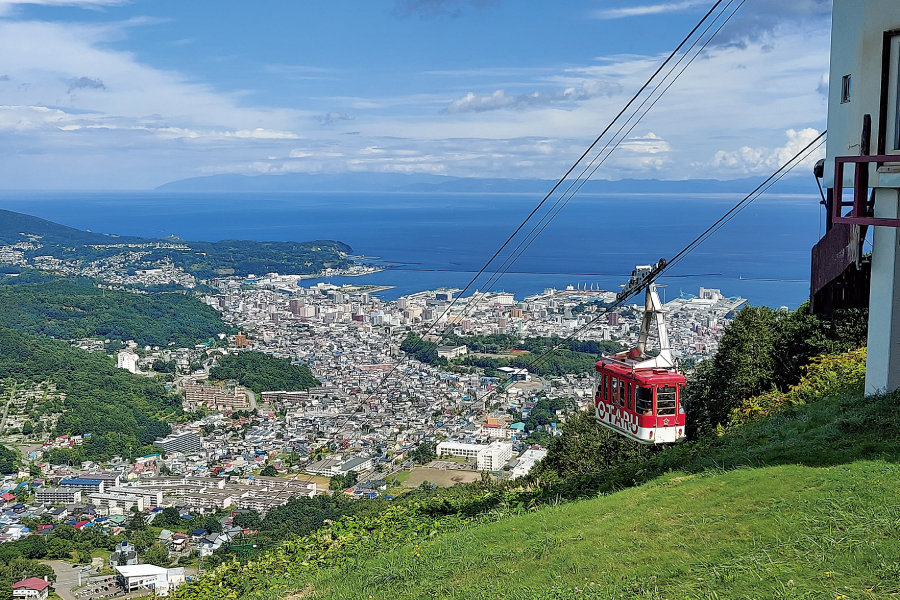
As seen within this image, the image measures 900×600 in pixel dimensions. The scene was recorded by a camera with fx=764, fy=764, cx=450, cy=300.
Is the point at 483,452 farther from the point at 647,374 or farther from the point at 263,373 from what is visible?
the point at 263,373

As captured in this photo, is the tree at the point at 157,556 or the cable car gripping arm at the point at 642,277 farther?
the tree at the point at 157,556

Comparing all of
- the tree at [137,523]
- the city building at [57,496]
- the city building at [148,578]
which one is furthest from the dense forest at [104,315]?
the city building at [148,578]

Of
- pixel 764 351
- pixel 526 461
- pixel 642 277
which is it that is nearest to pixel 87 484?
pixel 526 461

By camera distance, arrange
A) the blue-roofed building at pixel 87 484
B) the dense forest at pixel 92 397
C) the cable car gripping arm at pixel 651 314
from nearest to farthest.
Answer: the cable car gripping arm at pixel 651 314
the blue-roofed building at pixel 87 484
the dense forest at pixel 92 397

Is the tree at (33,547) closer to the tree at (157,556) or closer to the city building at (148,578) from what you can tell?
the tree at (157,556)

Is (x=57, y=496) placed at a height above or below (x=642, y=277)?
below

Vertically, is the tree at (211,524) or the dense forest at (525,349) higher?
the dense forest at (525,349)

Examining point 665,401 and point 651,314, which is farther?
point 651,314

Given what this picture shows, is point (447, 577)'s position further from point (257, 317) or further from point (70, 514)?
point (257, 317)
